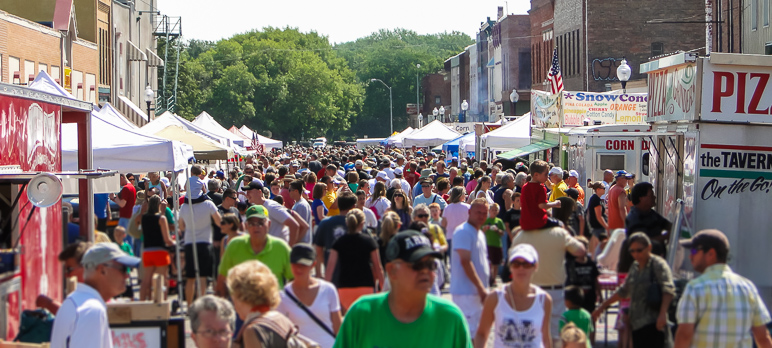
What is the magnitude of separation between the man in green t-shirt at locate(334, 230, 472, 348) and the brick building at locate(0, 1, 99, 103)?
87.9 feet

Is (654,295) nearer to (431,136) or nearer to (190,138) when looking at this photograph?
(190,138)

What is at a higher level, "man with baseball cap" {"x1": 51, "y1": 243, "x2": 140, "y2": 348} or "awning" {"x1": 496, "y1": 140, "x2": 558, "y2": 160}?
"awning" {"x1": 496, "y1": 140, "x2": 558, "y2": 160}

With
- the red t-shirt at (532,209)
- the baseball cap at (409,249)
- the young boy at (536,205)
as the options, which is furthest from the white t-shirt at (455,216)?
the baseball cap at (409,249)

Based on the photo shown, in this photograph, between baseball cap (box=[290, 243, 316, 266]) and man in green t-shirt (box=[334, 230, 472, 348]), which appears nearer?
man in green t-shirt (box=[334, 230, 472, 348])

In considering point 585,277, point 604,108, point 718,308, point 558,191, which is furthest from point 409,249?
point 604,108

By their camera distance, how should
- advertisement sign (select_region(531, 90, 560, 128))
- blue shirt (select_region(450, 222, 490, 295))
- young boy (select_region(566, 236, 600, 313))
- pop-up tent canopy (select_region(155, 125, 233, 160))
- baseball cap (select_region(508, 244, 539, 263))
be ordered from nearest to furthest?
baseball cap (select_region(508, 244, 539, 263)), blue shirt (select_region(450, 222, 490, 295)), young boy (select_region(566, 236, 600, 313)), pop-up tent canopy (select_region(155, 125, 233, 160)), advertisement sign (select_region(531, 90, 560, 128))

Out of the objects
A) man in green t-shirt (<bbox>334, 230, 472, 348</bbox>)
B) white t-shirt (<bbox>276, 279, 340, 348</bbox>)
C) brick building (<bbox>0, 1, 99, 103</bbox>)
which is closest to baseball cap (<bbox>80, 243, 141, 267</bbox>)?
white t-shirt (<bbox>276, 279, 340, 348</bbox>)

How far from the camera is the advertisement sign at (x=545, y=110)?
28.3 meters

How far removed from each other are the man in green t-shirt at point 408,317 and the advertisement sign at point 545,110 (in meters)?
24.1

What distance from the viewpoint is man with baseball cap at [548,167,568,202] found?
50.4ft

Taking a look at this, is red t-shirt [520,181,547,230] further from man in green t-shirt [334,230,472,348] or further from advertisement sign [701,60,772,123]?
man in green t-shirt [334,230,472,348]

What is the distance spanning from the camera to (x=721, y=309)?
6.02m

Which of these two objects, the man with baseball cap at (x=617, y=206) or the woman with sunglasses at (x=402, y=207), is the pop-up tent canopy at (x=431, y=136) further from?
the woman with sunglasses at (x=402, y=207)

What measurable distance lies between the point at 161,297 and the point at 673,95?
919 centimetres
